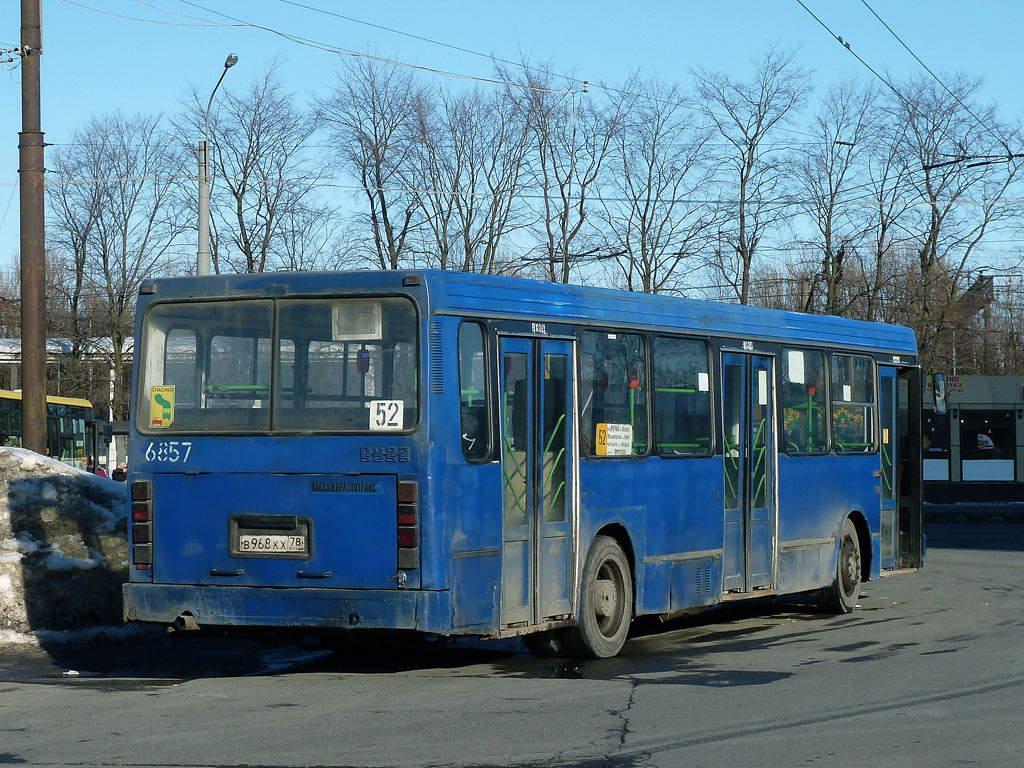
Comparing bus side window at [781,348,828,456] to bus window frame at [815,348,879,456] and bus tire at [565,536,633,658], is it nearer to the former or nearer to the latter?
bus window frame at [815,348,879,456]

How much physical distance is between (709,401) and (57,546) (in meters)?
5.87

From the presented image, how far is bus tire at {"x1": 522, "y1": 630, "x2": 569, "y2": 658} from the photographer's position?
10.8 m

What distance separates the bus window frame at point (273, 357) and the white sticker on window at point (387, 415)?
0.04 metres

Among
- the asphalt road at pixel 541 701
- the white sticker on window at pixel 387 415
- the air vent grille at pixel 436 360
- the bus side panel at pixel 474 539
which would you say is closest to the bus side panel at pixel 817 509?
the asphalt road at pixel 541 701

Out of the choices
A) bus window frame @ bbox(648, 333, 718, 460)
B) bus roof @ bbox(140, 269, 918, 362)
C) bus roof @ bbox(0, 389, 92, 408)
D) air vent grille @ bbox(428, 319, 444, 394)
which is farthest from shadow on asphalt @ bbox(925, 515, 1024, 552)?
bus roof @ bbox(0, 389, 92, 408)

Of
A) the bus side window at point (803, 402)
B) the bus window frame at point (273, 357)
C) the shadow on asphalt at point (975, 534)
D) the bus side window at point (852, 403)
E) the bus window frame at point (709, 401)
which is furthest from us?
the shadow on asphalt at point (975, 534)

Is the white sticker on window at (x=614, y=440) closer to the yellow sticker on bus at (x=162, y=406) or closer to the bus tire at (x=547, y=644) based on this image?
the bus tire at (x=547, y=644)

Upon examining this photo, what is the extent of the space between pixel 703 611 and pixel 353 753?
28.2ft

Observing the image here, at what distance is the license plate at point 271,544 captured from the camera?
944 cm

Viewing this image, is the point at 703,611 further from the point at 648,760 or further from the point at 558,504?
the point at 648,760

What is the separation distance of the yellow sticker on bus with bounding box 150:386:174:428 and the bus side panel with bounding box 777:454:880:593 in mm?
5971

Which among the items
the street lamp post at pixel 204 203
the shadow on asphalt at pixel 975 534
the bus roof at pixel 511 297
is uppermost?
the street lamp post at pixel 204 203

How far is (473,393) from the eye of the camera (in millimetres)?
9602

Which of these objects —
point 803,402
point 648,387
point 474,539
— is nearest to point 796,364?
point 803,402
